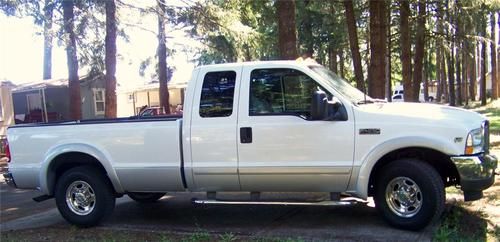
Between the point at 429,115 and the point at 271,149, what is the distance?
1813 millimetres

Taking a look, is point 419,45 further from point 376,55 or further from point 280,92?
point 280,92

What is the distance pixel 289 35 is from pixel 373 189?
5301 mm

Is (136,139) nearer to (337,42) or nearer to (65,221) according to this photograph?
(65,221)

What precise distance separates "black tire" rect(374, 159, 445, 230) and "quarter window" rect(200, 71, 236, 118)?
1.99m

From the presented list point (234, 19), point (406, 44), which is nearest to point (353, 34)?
point (406, 44)

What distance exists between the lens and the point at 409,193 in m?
6.10

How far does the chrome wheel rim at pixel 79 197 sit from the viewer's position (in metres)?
7.33

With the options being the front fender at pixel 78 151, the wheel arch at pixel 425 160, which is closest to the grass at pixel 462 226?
the wheel arch at pixel 425 160

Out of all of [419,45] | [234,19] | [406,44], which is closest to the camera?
[234,19]

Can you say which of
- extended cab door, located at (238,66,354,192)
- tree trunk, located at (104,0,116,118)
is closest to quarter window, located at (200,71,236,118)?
extended cab door, located at (238,66,354,192)

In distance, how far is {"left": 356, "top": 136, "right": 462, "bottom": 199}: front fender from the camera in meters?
5.82

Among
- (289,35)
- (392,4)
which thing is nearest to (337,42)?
(392,4)

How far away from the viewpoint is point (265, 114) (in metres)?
6.45

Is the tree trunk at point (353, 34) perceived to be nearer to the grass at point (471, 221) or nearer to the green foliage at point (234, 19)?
the green foliage at point (234, 19)
